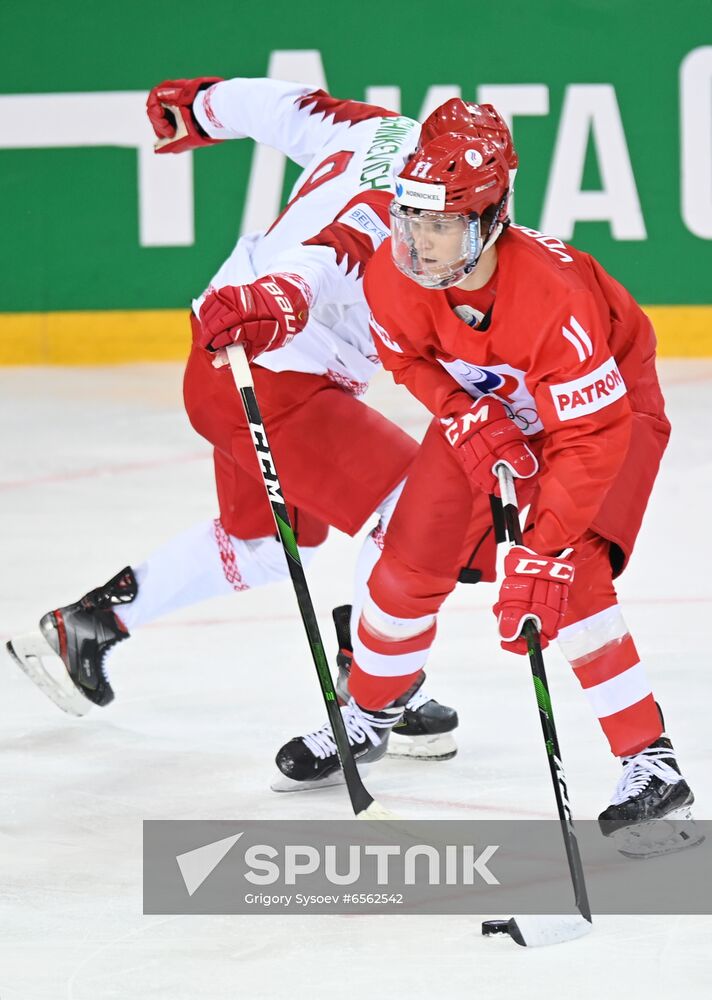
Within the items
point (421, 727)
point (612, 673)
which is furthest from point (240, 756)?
point (612, 673)

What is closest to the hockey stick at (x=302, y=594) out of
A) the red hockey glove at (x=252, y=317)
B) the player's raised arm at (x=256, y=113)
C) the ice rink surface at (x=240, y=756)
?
the red hockey glove at (x=252, y=317)

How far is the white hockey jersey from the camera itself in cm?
288

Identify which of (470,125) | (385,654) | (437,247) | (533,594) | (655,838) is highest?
(470,125)

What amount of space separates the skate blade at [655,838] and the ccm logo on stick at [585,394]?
25.3 inches

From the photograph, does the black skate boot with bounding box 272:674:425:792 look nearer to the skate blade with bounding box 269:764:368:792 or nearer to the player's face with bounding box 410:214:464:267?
the skate blade with bounding box 269:764:368:792

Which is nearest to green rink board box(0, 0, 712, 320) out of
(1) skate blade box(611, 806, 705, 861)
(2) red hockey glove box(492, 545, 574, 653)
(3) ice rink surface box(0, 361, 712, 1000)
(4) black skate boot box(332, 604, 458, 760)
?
(3) ice rink surface box(0, 361, 712, 1000)

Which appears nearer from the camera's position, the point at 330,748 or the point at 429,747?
the point at 330,748

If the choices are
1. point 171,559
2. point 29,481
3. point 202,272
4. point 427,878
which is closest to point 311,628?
point 427,878

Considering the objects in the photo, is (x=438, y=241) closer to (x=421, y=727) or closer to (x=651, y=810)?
(x=651, y=810)

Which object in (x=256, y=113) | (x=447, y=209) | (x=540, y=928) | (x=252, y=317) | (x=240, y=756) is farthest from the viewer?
(x=256, y=113)

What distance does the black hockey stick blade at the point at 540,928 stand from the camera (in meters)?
2.24

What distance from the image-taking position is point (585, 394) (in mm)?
2381

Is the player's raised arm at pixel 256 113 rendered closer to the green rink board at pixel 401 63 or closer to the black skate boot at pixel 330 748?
the black skate boot at pixel 330 748

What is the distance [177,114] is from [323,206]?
1.66ft
